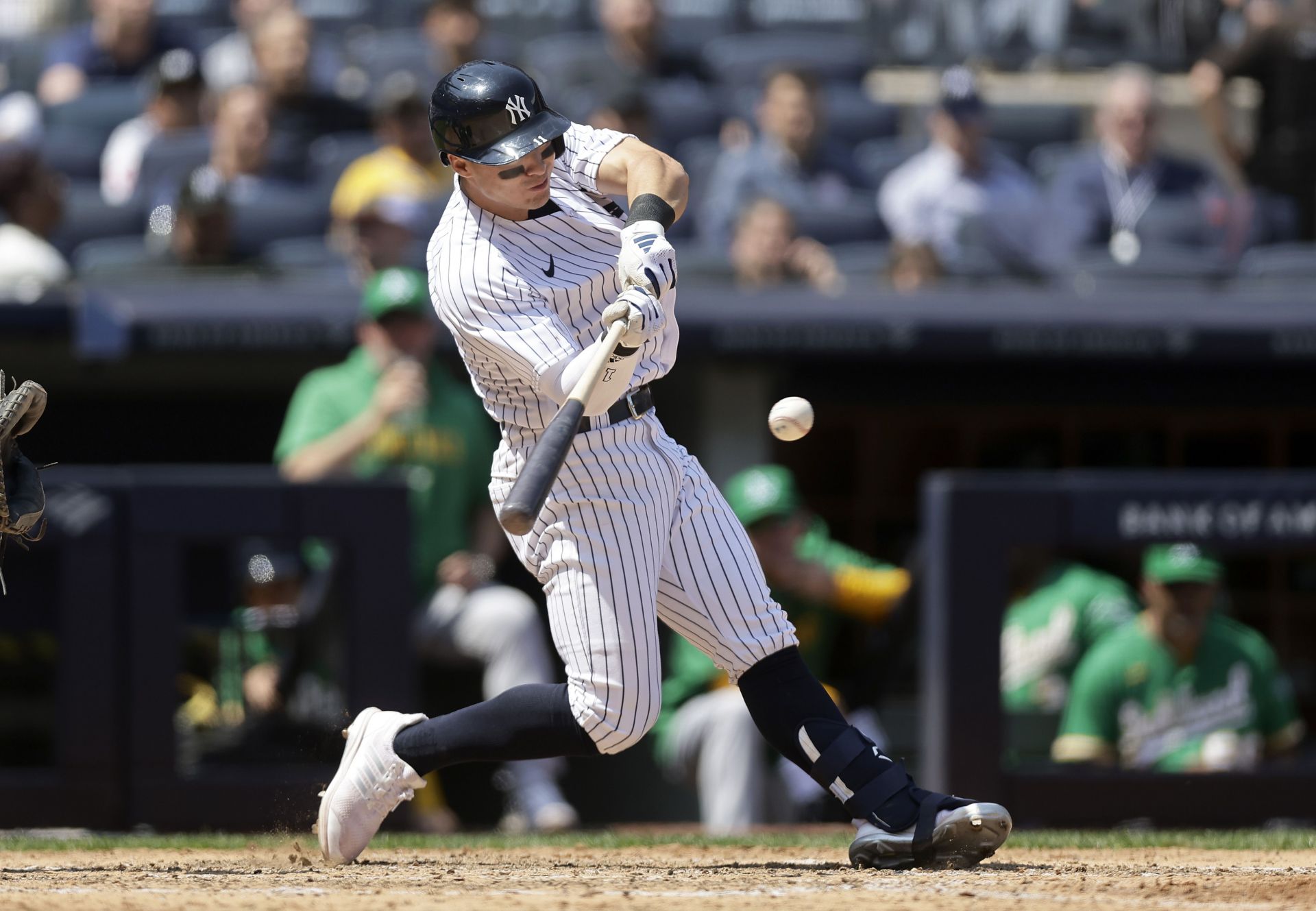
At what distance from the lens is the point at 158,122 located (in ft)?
23.6

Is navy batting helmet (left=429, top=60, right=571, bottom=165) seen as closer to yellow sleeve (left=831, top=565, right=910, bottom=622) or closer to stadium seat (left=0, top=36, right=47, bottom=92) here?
yellow sleeve (left=831, top=565, right=910, bottom=622)

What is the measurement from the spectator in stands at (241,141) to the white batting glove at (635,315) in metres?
4.08

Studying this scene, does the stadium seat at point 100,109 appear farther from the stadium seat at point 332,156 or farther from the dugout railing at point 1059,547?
the dugout railing at point 1059,547

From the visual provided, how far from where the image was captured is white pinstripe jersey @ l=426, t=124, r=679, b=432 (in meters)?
3.27

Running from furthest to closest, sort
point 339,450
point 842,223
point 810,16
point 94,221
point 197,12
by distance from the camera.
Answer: point 810,16 → point 197,12 → point 842,223 → point 94,221 → point 339,450

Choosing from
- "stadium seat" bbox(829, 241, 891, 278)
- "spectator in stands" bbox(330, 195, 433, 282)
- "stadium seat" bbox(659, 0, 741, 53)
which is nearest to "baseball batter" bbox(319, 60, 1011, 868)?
"spectator in stands" bbox(330, 195, 433, 282)

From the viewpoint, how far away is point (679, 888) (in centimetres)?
326

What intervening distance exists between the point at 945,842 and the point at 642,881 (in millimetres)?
529

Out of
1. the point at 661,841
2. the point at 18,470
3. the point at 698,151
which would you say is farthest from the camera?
the point at 698,151

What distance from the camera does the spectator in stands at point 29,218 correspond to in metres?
6.38

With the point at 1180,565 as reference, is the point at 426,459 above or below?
above

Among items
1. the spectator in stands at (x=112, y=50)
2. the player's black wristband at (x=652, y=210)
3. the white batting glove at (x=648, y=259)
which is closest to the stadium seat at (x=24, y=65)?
the spectator in stands at (x=112, y=50)

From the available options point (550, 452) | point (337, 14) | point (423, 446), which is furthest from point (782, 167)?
point (550, 452)

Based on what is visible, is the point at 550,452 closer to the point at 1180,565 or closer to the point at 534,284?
the point at 534,284
